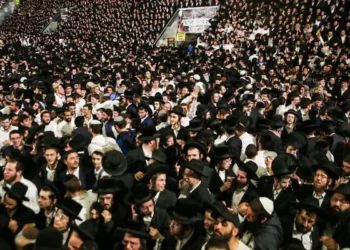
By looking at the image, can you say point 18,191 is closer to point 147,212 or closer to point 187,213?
point 147,212

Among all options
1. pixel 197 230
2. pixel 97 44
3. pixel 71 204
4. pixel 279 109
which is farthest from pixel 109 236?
pixel 97 44

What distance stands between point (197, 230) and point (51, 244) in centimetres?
Result: 139

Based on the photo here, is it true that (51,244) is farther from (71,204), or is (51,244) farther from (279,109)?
(279,109)

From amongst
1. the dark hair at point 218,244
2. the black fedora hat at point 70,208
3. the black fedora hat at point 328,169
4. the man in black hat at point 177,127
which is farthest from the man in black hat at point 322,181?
the man in black hat at point 177,127

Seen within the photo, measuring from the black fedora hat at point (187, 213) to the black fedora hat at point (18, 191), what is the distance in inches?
64.5

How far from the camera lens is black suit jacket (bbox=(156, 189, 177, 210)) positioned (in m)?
5.02

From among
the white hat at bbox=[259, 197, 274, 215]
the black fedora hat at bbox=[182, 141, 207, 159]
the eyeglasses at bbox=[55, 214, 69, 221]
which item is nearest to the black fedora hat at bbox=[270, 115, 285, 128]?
the black fedora hat at bbox=[182, 141, 207, 159]

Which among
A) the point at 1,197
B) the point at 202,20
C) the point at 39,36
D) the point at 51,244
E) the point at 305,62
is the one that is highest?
the point at 51,244

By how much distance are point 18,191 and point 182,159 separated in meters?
2.63

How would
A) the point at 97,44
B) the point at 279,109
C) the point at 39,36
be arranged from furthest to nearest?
the point at 39,36 < the point at 97,44 < the point at 279,109

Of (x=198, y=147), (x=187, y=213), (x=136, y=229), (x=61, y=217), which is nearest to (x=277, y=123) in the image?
(x=198, y=147)

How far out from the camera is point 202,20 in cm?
2716

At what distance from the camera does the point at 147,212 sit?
4762 millimetres

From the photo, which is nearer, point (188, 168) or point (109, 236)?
point (109, 236)
